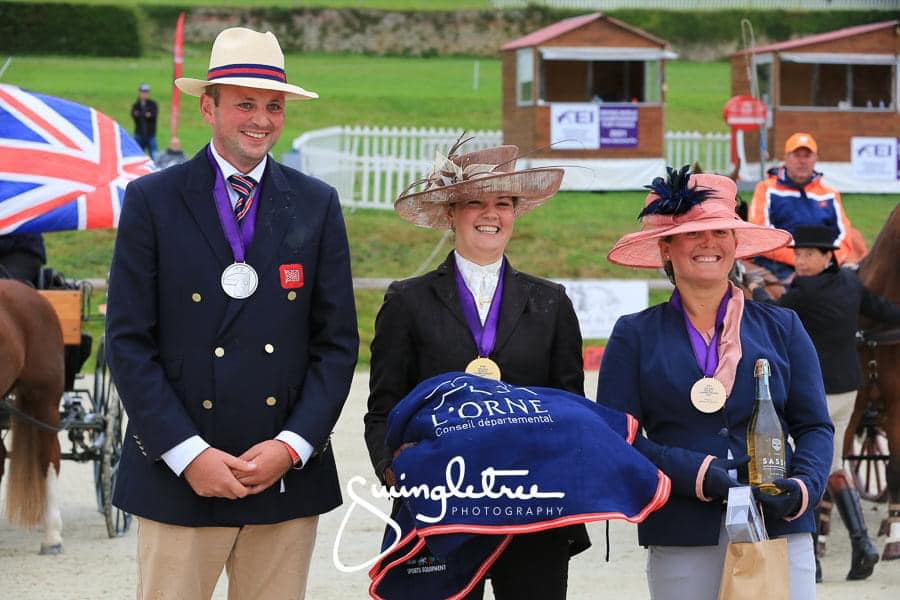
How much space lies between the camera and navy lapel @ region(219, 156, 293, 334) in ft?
14.0

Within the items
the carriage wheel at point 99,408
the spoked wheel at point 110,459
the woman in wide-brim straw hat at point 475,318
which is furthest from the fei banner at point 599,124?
the woman in wide-brim straw hat at point 475,318

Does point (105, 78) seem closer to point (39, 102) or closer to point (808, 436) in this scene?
point (39, 102)

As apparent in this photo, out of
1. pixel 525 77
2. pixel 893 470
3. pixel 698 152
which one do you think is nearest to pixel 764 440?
pixel 893 470

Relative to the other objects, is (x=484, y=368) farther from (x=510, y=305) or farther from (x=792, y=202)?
(x=792, y=202)

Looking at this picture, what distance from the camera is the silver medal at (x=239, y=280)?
14.0 ft

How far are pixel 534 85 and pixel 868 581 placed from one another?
20.1m

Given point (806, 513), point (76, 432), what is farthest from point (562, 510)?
point (76, 432)

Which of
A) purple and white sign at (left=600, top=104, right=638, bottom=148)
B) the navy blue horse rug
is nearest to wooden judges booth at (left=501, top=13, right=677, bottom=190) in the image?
purple and white sign at (left=600, top=104, right=638, bottom=148)

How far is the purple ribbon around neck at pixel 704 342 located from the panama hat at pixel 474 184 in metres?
0.58

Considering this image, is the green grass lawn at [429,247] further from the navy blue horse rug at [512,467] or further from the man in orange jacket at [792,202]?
the navy blue horse rug at [512,467]

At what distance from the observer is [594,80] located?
29953 millimetres

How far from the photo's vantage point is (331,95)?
38.3m

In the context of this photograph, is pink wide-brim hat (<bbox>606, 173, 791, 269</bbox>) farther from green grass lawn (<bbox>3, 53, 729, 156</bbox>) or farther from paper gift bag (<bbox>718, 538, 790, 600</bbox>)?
green grass lawn (<bbox>3, 53, 729, 156</bbox>)

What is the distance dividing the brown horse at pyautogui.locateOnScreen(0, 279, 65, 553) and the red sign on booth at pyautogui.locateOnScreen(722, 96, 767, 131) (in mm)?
15786
